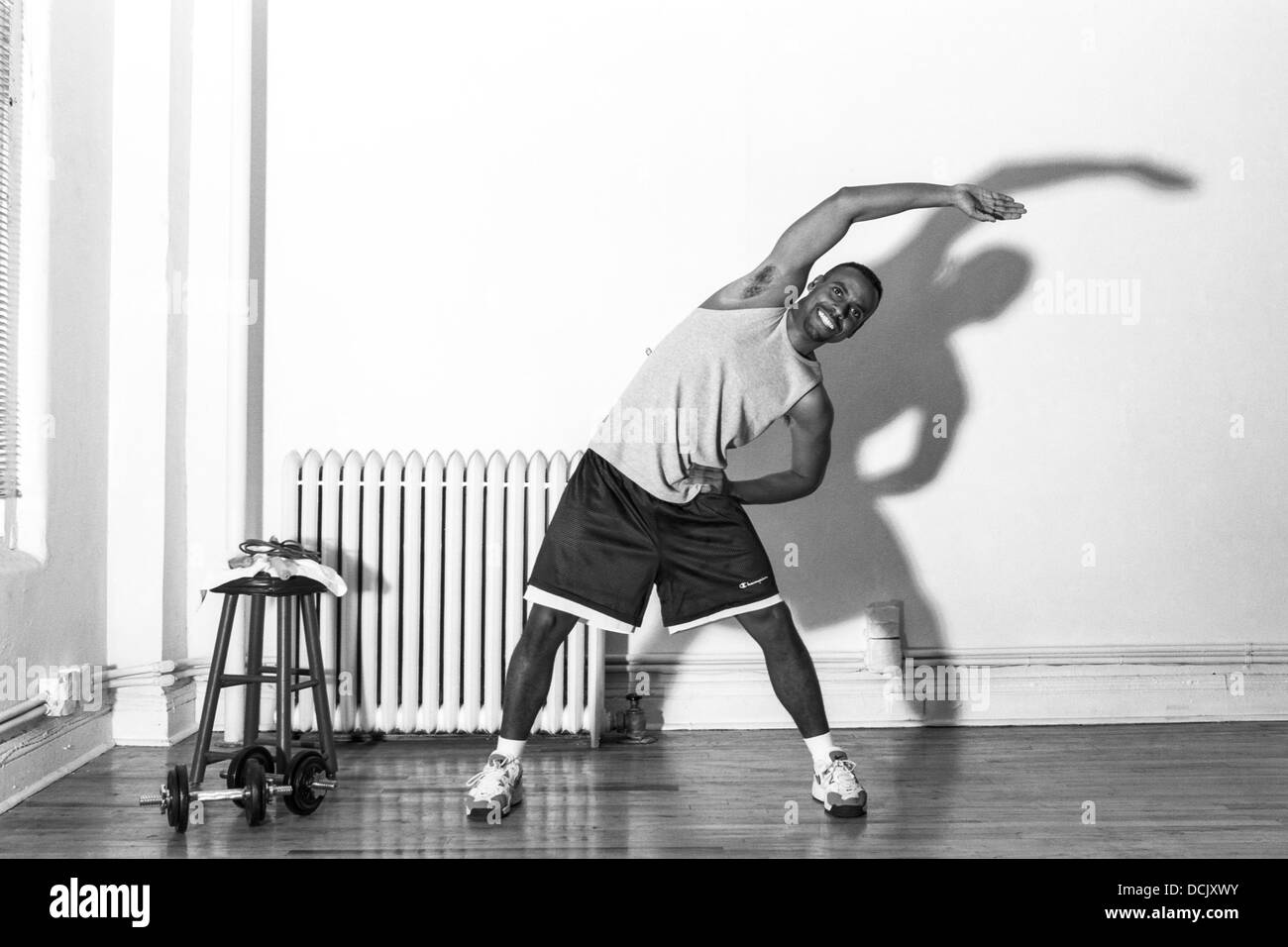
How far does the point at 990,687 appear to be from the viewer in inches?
145

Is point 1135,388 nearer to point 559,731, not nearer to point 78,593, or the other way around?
point 559,731

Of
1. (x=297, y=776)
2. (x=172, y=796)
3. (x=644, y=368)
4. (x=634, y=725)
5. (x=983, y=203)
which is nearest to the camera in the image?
(x=172, y=796)

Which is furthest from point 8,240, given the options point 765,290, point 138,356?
point 765,290

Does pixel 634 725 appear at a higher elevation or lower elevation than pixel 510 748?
lower

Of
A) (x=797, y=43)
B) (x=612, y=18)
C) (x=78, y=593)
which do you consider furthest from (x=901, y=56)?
(x=78, y=593)

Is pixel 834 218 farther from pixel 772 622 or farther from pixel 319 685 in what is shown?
pixel 319 685

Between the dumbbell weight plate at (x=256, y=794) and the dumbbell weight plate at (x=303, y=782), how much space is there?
0.07 meters

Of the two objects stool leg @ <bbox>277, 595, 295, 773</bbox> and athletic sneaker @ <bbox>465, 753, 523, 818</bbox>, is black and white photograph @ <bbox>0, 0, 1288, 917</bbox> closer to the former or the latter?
stool leg @ <bbox>277, 595, 295, 773</bbox>

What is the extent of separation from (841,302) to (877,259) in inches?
42.0

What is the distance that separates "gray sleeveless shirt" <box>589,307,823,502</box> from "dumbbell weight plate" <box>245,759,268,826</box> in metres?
1.04

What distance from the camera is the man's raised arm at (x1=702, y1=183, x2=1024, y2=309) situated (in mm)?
2672

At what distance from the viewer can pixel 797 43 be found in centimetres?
361

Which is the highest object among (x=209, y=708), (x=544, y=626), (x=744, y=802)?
(x=544, y=626)

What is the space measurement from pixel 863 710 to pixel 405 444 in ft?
5.35
